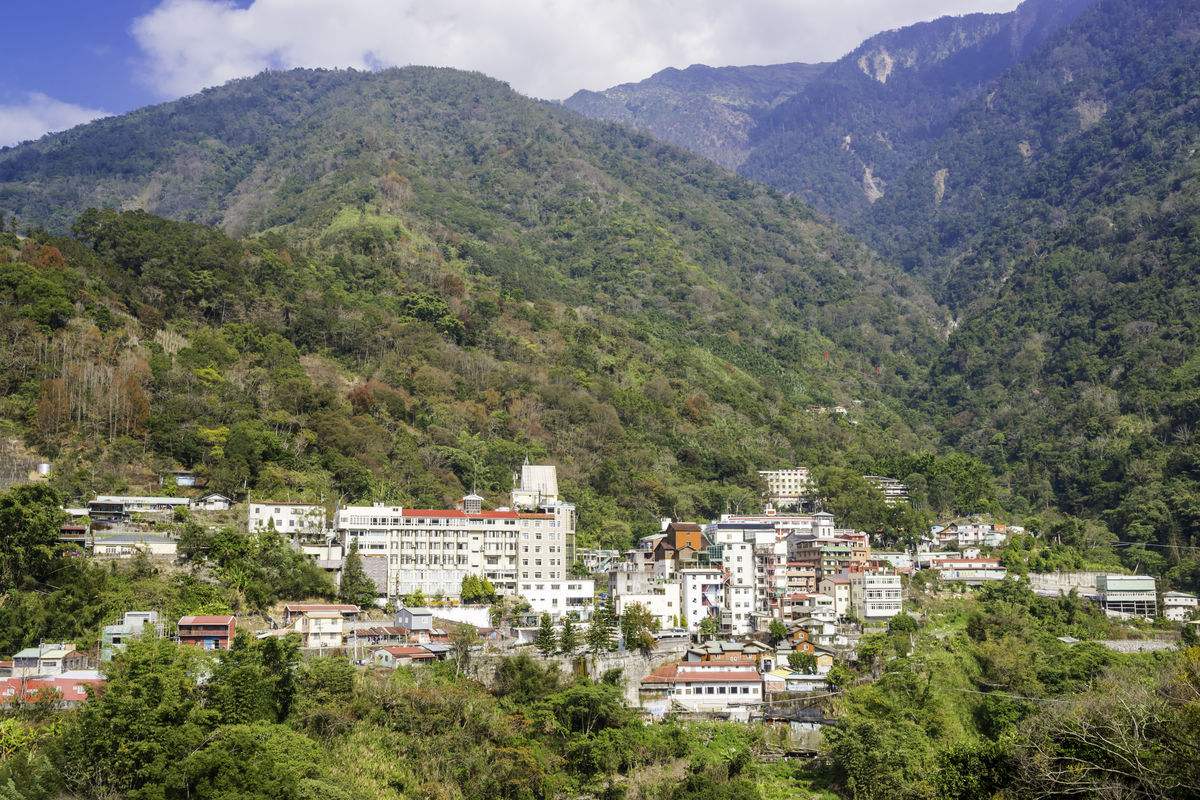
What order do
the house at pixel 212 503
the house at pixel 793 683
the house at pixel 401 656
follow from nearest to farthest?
1. the house at pixel 401 656
2. the house at pixel 793 683
3. the house at pixel 212 503

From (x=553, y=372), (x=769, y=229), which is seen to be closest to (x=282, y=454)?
(x=553, y=372)

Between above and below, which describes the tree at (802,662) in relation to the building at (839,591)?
below

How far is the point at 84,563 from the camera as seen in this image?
41.3 m

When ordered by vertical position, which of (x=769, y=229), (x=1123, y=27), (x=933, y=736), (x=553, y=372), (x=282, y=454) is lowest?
(x=933, y=736)

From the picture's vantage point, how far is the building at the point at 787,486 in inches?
2940

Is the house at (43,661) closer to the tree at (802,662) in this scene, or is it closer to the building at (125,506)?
the building at (125,506)

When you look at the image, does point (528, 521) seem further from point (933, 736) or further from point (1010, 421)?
point (1010, 421)

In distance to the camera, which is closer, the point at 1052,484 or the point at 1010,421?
the point at 1052,484

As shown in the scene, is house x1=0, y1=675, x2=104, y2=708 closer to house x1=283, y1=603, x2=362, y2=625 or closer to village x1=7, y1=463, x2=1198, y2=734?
village x1=7, y1=463, x2=1198, y2=734

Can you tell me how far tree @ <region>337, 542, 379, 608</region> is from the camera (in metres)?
48.3

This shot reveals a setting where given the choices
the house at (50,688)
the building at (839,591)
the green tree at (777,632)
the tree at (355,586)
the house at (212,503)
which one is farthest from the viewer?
the building at (839,591)

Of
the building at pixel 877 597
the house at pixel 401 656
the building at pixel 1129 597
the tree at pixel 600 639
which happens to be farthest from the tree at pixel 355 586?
the building at pixel 1129 597

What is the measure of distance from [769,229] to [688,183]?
14.8m

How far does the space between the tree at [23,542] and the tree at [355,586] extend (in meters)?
11.5
